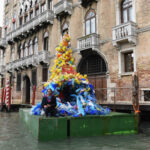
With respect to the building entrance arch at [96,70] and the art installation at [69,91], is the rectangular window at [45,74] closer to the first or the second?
the building entrance arch at [96,70]

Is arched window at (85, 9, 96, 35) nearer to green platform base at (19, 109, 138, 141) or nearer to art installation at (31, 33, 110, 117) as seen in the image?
art installation at (31, 33, 110, 117)

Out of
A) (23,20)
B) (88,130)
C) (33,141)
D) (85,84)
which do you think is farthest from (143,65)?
(23,20)

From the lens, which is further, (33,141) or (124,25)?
(124,25)

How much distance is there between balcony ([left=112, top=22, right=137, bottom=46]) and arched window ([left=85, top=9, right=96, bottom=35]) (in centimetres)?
277

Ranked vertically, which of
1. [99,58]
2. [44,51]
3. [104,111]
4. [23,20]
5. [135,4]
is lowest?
[104,111]

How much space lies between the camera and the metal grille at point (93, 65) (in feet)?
49.1

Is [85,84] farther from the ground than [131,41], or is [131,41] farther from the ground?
[131,41]

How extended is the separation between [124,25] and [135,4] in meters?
1.56

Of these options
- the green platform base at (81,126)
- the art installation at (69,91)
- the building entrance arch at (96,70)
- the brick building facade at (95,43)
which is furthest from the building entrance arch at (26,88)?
the green platform base at (81,126)

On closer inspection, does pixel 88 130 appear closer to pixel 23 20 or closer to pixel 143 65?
pixel 143 65

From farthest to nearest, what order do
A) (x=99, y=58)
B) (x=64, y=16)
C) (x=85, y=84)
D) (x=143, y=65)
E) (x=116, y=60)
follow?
1. (x=64, y=16)
2. (x=99, y=58)
3. (x=116, y=60)
4. (x=143, y=65)
5. (x=85, y=84)

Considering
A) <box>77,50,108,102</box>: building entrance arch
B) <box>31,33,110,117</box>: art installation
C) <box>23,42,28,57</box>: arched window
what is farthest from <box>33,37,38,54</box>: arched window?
<box>31,33,110,117</box>: art installation

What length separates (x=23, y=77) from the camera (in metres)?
24.4

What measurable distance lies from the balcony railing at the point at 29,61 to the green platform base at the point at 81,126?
1265 cm
